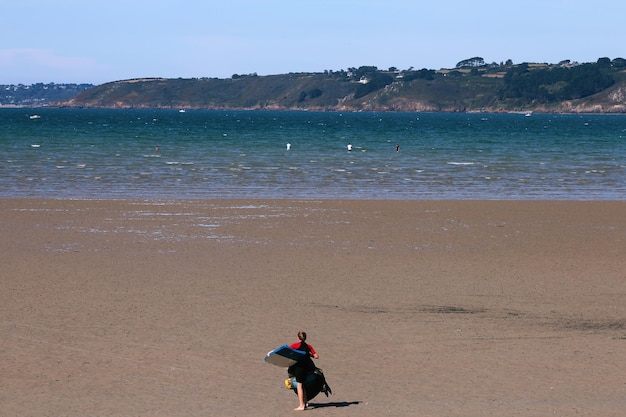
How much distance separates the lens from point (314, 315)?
50.6 ft

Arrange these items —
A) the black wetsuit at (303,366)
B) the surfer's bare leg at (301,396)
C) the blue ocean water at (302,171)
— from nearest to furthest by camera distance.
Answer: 1. the surfer's bare leg at (301,396)
2. the black wetsuit at (303,366)
3. the blue ocean water at (302,171)

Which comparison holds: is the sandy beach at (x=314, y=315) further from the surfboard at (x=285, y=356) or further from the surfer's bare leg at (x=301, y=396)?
the surfboard at (x=285, y=356)

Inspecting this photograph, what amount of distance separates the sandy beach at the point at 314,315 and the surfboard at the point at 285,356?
53 centimetres

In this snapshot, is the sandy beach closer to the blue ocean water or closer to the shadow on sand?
the shadow on sand

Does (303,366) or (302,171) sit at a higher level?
(303,366)

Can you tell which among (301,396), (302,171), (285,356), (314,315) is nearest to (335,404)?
(301,396)

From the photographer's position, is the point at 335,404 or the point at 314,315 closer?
the point at 335,404

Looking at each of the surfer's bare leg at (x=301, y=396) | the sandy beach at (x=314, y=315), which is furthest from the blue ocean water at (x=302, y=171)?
the surfer's bare leg at (x=301, y=396)

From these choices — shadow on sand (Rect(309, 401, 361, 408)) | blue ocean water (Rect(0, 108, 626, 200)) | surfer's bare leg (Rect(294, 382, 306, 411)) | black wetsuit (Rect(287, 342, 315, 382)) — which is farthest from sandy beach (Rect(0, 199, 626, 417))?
blue ocean water (Rect(0, 108, 626, 200))

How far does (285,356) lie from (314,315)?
4.47 m

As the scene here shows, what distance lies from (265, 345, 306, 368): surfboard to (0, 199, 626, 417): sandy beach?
53 centimetres

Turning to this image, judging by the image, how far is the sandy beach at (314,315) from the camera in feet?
37.7

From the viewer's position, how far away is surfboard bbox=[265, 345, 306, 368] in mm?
10938

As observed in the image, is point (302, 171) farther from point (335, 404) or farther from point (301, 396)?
point (301, 396)
